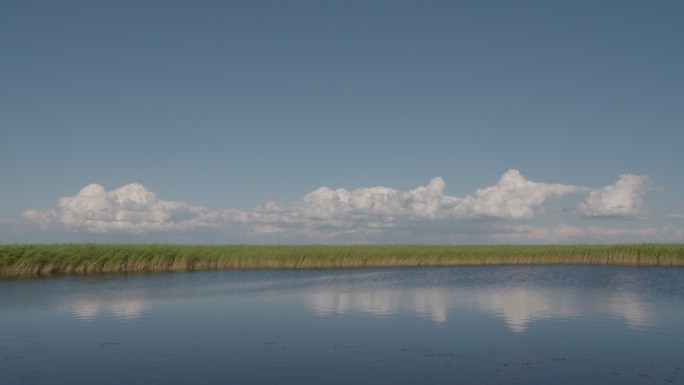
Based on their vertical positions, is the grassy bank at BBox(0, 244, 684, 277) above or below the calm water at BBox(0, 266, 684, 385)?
above

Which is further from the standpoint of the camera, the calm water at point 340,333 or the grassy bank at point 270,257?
the grassy bank at point 270,257

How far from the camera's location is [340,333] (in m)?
20.8

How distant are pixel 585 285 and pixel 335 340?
25.5 meters

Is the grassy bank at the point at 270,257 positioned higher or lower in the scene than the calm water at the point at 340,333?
higher

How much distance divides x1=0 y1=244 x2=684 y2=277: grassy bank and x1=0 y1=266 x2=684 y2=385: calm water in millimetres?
6858

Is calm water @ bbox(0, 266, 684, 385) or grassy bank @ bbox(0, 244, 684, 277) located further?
grassy bank @ bbox(0, 244, 684, 277)

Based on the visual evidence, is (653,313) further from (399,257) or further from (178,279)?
(399,257)

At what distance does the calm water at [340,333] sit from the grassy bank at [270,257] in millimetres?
6858

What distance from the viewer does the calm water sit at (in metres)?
15.1

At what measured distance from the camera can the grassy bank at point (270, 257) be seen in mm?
45000

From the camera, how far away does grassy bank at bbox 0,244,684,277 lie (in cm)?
4500

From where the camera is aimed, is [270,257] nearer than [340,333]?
No

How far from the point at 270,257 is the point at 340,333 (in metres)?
35.8

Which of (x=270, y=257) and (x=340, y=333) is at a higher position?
(x=270, y=257)
